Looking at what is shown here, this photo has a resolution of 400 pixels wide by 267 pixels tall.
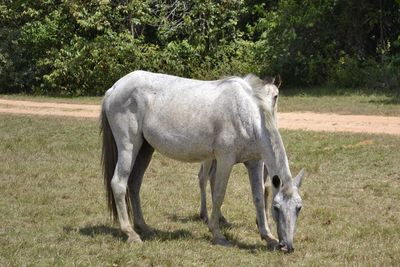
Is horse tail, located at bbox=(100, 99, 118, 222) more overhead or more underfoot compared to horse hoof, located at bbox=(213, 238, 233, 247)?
more overhead

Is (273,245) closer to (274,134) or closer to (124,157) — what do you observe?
(274,134)

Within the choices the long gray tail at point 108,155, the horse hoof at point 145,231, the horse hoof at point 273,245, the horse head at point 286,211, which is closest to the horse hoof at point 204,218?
the horse hoof at point 145,231

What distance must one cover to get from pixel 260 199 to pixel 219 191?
0.45 meters

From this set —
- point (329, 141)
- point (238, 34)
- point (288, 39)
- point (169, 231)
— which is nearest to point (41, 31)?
point (238, 34)

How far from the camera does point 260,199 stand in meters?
7.44

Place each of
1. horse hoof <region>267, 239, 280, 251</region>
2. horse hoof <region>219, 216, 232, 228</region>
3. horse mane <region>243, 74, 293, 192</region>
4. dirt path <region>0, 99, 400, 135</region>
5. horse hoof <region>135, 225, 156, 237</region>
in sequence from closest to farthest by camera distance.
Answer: horse mane <region>243, 74, 293, 192</region>
horse hoof <region>267, 239, 280, 251</region>
horse hoof <region>135, 225, 156, 237</region>
horse hoof <region>219, 216, 232, 228</region>
dirt path <region>0, 99, 400, 135</region>

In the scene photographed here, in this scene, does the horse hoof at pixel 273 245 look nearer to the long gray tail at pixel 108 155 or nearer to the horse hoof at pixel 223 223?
the horse hoof at pixel 223 223

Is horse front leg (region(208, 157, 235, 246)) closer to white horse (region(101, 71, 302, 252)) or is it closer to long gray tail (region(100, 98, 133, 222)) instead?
white horse (region(101, 71, 302, 252))

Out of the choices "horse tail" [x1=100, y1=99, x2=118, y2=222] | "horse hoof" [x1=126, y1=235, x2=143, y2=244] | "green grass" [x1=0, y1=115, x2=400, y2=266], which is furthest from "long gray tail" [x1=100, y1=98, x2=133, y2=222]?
"horse hoof" [x1=126, y1=235, x2=143, y2=244]

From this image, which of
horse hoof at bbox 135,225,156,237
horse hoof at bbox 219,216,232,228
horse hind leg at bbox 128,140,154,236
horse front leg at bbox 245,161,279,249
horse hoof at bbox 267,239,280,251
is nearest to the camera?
horse hoof at bbox 267,239,280,251

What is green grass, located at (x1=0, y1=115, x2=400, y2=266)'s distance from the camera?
6.75 m

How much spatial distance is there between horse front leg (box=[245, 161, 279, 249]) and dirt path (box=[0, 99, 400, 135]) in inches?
266

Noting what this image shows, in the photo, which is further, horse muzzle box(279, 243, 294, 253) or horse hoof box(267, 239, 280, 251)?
horse hoof box(267, 239, 280, 251)

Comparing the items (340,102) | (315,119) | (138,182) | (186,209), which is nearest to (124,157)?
(138,182)
